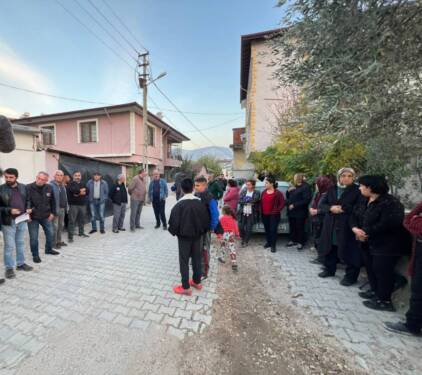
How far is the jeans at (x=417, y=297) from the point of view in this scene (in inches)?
83.6

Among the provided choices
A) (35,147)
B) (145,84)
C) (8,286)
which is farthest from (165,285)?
(145,84)

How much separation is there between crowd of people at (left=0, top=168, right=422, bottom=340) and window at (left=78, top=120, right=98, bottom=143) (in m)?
12.4

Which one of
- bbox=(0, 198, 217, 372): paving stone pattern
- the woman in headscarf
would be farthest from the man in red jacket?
bbox=(0, 198, 217, 372): paving stone pattern

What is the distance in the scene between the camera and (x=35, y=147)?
6.87 m

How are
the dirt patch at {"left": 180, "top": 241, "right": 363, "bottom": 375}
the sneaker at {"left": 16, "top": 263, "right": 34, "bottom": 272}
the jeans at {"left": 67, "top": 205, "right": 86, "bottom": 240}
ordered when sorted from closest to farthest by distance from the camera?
the dirt patch at {"left": 180, "top": 241, "right": 363, "bottom": 375}
the sneaker at {"left": 16, "top": 263, "right": 34, "bottom": 272}
the jeans at {"left": 67, "top": 205, "right": 86, "bottom": 240}

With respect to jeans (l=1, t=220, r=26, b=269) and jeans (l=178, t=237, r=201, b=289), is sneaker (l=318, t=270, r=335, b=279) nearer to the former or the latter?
jeans (l=178, t=237, r=201, b=289)

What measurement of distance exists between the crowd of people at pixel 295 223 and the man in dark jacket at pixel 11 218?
0.04 feet

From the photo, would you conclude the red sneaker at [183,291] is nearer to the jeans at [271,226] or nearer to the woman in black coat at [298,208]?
the jeans at [271,226]

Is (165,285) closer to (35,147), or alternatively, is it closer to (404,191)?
(404,191)

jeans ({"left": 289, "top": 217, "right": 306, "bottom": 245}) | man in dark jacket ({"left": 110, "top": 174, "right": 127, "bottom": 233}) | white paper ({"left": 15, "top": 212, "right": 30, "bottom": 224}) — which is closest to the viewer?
white paper ({"left": 15, "top": 212, "right": 30, "bottom": 224})

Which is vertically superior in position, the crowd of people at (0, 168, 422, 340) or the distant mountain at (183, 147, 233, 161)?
the distant mountain at (183, 147, 233, 161)

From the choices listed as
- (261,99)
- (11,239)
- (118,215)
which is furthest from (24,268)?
(261,99)

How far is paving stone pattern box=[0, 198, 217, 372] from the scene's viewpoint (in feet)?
7.61

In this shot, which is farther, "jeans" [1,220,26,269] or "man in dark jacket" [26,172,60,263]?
"man in dark jacket" [26,172,60,263]
